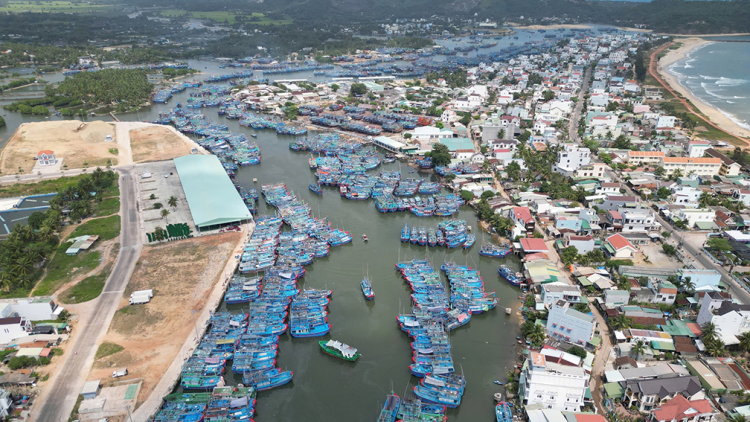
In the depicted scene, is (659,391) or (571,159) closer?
(659,391)

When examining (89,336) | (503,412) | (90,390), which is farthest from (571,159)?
(90,390)

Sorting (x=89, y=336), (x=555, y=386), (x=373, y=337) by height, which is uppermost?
(x=89, y=336)

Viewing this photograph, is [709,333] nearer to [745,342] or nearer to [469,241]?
[745,342]

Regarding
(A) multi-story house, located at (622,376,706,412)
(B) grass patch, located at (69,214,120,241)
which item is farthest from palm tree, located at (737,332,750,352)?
(B) grass patch, located at (69,214,120,241)

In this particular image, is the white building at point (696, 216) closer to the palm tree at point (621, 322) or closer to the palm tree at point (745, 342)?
the palm tree at point (745, 342)

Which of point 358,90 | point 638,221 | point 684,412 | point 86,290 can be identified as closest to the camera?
point 684,412

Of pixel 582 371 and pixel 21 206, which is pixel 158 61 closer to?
pixel 21 206

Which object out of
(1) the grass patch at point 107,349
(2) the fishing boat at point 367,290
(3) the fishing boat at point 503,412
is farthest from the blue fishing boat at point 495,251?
(1) the grass patch at point 107,349
